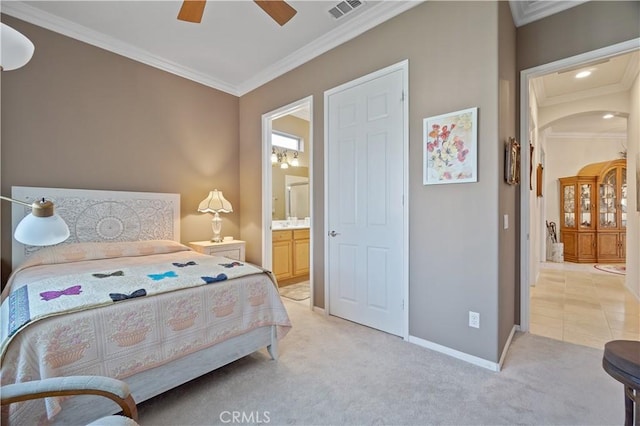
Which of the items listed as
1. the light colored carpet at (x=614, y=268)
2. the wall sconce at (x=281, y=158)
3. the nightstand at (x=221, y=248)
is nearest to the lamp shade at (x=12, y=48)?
the nightstand at (x=221, y=248)

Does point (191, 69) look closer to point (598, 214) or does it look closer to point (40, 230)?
point (40, 230)

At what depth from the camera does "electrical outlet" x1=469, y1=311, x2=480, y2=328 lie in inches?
86.5

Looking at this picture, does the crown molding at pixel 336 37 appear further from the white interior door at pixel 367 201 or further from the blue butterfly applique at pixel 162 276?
the blue butterfly applique at pixel 162 276

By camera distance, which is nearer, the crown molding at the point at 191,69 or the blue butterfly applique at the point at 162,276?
the blue butterfly applique at the point at 162,276

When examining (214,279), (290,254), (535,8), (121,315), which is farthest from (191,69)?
(535,8)

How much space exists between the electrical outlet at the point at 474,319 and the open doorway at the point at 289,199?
1707 mm

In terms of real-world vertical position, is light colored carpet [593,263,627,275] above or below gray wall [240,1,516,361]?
below

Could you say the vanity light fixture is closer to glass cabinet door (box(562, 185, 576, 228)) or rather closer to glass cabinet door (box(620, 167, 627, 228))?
glass cabinet door (box(562, 185, 576, 228))

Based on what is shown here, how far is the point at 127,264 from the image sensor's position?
250 cm

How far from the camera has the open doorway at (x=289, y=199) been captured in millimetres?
3957

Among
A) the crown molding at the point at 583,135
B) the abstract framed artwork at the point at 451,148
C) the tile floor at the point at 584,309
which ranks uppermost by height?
the crown molding at the point at 583,135

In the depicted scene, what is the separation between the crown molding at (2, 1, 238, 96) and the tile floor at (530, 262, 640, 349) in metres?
4.86

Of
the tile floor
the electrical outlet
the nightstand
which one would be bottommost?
the tile floor

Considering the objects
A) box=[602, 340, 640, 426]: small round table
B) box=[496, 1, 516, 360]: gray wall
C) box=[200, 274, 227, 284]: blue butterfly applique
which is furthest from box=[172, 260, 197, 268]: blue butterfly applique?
box=[602, 340, 640, 426]: small round table
